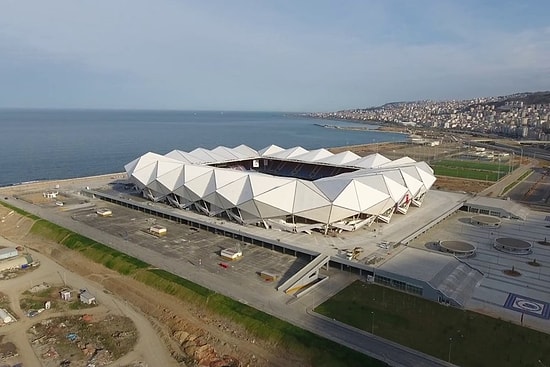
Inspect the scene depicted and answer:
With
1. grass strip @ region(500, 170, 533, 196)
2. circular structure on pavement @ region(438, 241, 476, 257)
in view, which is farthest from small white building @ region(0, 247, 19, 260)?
grass strip @ region(500, 170, 533, 196)

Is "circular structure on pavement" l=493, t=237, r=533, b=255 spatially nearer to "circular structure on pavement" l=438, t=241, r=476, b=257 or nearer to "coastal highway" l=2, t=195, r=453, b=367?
"circular structure on pavement" l=438, t=241, r=476, b=257

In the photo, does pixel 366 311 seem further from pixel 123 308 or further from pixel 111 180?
pixel 111 180

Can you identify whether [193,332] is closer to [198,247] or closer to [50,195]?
[198,247]

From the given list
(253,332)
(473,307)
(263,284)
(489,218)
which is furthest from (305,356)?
(489,218)

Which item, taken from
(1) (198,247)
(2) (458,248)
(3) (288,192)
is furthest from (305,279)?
(2) (458,248)

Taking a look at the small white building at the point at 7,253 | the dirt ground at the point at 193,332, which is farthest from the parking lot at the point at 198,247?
the small white building at the point at 7,253

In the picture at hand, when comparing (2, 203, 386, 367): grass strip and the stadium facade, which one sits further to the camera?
the stadium facade
